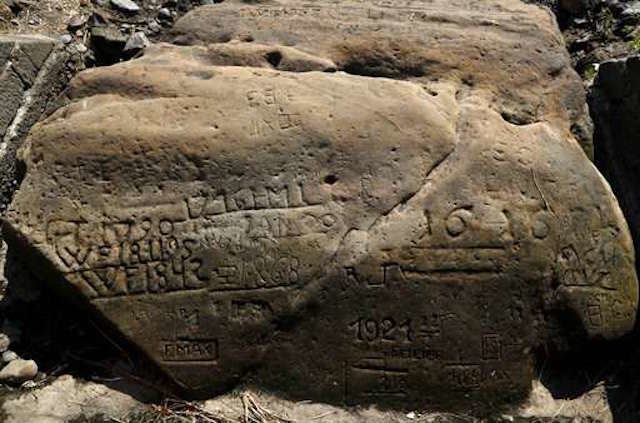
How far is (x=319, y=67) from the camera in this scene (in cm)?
357

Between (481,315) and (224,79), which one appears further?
(224,79)

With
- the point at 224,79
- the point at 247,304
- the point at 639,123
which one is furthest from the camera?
the point at 639,123

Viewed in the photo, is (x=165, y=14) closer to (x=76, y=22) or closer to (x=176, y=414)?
(x=76, y=22)

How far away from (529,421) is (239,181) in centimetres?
147

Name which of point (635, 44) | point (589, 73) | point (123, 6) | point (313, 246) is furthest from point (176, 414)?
point (635, 44)

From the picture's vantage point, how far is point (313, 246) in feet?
10.3

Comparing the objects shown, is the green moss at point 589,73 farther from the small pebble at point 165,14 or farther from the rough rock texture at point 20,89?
the rough rock texture at point 20,89

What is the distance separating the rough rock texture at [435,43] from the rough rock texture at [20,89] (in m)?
0.67

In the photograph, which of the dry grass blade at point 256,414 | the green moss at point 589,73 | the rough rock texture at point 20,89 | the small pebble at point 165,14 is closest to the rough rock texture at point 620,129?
the green moss at point 589,73

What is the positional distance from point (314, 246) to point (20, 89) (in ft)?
5.66

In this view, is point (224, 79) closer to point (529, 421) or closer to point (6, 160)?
point (6, 160)

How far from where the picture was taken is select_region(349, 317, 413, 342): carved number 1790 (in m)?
3.15

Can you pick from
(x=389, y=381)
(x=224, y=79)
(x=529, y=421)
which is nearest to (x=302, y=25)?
(x=224, y=79)

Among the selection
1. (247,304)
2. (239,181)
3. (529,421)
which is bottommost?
(529,421)
